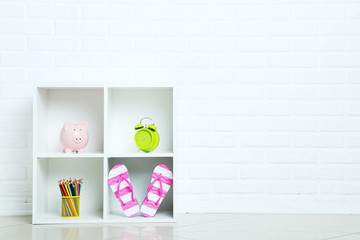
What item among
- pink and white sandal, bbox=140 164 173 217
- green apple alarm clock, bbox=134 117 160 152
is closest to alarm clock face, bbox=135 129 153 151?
green apple alarm clock, bbox=134 117 160 152

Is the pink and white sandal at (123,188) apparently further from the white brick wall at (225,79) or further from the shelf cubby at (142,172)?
the white brick wall at (225,79)

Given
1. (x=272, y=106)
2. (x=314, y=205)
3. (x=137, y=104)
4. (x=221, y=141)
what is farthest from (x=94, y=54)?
(x=314, y=205)

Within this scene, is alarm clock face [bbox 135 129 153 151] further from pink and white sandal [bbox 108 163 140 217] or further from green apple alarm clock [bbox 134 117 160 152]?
pink and white sandal [bbox 108 163 140 217]

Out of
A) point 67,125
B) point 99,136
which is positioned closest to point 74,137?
point 67,125

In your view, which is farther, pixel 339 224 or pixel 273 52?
pixel 273 52

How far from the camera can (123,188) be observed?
242 centimetres

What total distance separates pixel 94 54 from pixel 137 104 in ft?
1.26

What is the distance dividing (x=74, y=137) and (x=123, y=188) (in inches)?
14.7

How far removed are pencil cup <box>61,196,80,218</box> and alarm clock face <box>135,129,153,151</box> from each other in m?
0.43

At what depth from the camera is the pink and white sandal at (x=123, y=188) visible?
2406 millimetres

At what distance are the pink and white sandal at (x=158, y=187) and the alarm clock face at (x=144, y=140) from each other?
126mm

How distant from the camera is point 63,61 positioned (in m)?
2.66

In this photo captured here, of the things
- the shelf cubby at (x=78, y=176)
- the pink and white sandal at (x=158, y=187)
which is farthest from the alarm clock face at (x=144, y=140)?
the shelf cubby at (x=78, y=176)

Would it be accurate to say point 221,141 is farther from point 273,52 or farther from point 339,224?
point 339,224
